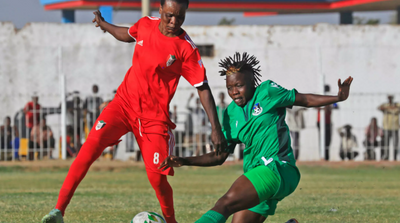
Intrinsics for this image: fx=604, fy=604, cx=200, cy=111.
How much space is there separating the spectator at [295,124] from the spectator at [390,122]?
81.8 inches

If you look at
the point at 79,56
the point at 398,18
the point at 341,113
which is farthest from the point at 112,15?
the point at 341,113

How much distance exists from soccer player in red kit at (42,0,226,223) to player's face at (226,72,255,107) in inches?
11.3

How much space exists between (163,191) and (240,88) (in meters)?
1.30

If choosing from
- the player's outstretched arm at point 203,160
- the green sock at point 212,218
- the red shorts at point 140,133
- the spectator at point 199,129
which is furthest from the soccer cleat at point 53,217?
the spectator at point 199,129

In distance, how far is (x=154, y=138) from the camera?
18.0 feet

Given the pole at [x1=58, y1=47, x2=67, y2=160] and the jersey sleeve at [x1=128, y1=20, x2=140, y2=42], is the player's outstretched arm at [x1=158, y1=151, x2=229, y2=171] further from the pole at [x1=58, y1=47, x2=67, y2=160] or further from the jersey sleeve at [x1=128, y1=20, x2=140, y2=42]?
the pole at [x1=58, y1=47, x2=67, y2=160]

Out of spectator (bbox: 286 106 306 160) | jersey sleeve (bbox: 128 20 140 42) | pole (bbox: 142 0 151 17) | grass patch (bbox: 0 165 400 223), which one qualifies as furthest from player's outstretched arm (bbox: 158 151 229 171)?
pole (bbox: 142 0 151 17)

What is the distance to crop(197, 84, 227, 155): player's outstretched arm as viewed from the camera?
16.0ft

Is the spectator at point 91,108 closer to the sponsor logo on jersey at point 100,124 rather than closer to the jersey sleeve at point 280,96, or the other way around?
the sponsor logo on jersey at point 100,124

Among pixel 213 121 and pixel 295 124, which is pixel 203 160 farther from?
pixel 295 124

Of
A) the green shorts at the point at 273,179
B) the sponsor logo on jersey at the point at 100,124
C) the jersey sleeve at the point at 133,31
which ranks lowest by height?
the green shorts at the point at 273,179

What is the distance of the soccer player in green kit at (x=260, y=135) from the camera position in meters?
4.66

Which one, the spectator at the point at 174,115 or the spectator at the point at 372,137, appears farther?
the spectator at the point at 372,137

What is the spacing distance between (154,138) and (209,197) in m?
3.77
